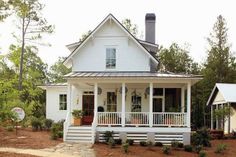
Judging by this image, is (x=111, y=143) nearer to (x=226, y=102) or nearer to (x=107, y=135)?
(x=107, y=135)

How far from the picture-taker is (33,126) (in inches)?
1119

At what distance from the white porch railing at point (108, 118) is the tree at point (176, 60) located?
25.0 m

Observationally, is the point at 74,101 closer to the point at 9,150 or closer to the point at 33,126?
the point at 33,126

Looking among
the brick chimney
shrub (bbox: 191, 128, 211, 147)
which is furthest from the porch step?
the brick chimney

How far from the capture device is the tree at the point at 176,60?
162 feet

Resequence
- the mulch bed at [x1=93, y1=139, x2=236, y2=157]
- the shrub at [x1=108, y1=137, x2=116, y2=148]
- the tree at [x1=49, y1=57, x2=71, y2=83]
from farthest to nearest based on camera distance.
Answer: the tree at [x1=49, y1=57, x2=71, y2=83]
the shrub at [x1=108, y1=137, x2=116, y2=148]
the mulch bed at [x1=93, y1=139, x2=236, y2=157]

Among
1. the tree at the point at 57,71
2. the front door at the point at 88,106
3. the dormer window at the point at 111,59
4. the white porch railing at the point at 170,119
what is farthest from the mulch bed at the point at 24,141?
the tree at the point at 57,71

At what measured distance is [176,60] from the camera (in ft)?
167

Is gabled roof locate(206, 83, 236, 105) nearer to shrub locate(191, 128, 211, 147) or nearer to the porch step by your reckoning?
shrub locate(191, 128, 211, 147)

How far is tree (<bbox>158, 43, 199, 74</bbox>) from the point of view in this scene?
49469mm

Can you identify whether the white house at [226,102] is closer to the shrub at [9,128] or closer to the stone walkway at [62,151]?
the stone walkway at [62,151]

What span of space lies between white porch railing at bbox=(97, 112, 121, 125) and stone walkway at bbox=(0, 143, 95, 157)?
333 centimetres

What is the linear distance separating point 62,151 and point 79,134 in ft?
13.4

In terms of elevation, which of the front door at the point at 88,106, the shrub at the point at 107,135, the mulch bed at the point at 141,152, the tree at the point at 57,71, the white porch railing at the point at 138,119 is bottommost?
the mulch bed at the point at 141,152
